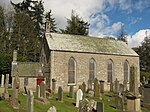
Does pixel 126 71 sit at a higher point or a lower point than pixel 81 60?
lower

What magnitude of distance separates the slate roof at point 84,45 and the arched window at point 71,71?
173 centimetres

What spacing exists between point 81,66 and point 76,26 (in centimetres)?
3472

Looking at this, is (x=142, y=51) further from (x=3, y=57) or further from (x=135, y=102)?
(x=135, y=102)

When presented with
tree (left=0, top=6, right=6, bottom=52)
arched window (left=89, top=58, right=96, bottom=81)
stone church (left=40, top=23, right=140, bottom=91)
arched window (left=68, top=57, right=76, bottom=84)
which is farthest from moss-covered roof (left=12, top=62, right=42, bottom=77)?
tree (left=0, top=6, right=6, bottom=52)

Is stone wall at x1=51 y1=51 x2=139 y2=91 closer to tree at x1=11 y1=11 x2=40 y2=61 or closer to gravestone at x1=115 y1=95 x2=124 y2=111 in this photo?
gravestone at x1=115 y1=95 x2=124 y2=111

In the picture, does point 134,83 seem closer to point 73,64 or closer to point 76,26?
point 73,64

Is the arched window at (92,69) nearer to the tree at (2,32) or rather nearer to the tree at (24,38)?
the tree at (24,38)

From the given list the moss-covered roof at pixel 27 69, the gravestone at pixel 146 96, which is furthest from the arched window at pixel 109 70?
the gravestone at pixel 146 96

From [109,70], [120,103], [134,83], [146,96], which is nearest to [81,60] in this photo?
[109,70]

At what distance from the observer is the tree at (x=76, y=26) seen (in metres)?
65.3

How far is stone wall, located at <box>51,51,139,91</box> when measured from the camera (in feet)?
101

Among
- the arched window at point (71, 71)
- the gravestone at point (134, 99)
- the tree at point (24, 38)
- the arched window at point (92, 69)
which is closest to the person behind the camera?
the gravestone at point (134, 99)

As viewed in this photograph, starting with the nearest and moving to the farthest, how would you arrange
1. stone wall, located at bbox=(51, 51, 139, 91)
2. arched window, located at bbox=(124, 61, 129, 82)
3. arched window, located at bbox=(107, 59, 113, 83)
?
stone wall, located at bbox=(51, 51, 139, 91), arched window, located at bbox=(107, 59, 113, 83), arched window, located at bbox=(124, 61, 129, 82)

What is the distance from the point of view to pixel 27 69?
33.9 metres
